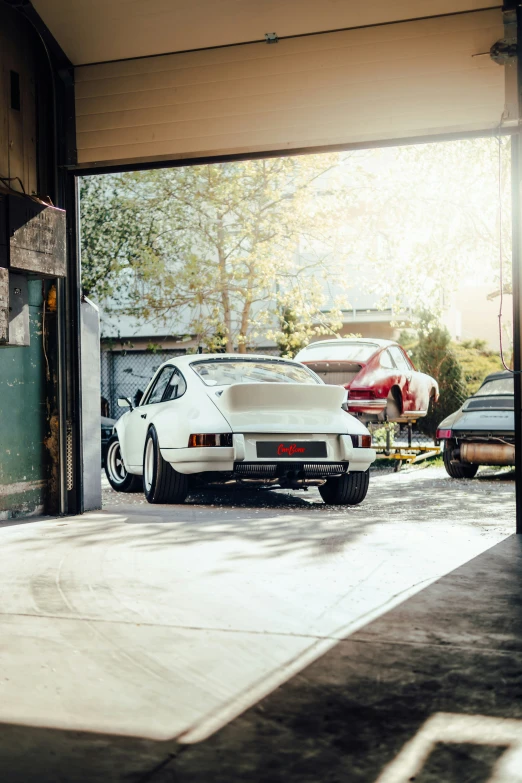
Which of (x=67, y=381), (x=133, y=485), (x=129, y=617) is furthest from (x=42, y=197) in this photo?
(x=129, y=617)

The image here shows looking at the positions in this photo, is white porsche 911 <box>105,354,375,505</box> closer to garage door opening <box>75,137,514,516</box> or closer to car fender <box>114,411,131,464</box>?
car fender <box>114,411,131,464</box>

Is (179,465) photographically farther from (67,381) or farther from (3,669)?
(3,669)

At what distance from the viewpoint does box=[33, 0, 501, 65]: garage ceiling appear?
7.32 m

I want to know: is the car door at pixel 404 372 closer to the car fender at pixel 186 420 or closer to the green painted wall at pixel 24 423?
the car fender at pixel 186 420

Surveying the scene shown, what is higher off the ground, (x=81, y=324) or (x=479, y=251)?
(x=479, y=251)

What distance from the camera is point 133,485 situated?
1102cm

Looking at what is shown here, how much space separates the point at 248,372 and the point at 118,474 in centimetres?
241

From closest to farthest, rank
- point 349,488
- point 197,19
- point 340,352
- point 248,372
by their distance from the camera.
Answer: point 197,19 < point 349,488 < point 248,372 < point 340,352

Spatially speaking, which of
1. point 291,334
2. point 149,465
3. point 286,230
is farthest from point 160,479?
point 291,334

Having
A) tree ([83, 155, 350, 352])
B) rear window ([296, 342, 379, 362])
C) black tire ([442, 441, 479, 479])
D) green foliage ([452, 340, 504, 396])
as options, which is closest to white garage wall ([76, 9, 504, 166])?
black tire ([442, 441, 479, 479])

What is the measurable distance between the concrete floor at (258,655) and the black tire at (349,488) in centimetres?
218

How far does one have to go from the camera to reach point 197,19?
7629 mm

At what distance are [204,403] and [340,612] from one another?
14.9ft

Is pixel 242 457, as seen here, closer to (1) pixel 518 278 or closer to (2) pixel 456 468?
(1) pixel 518 278
